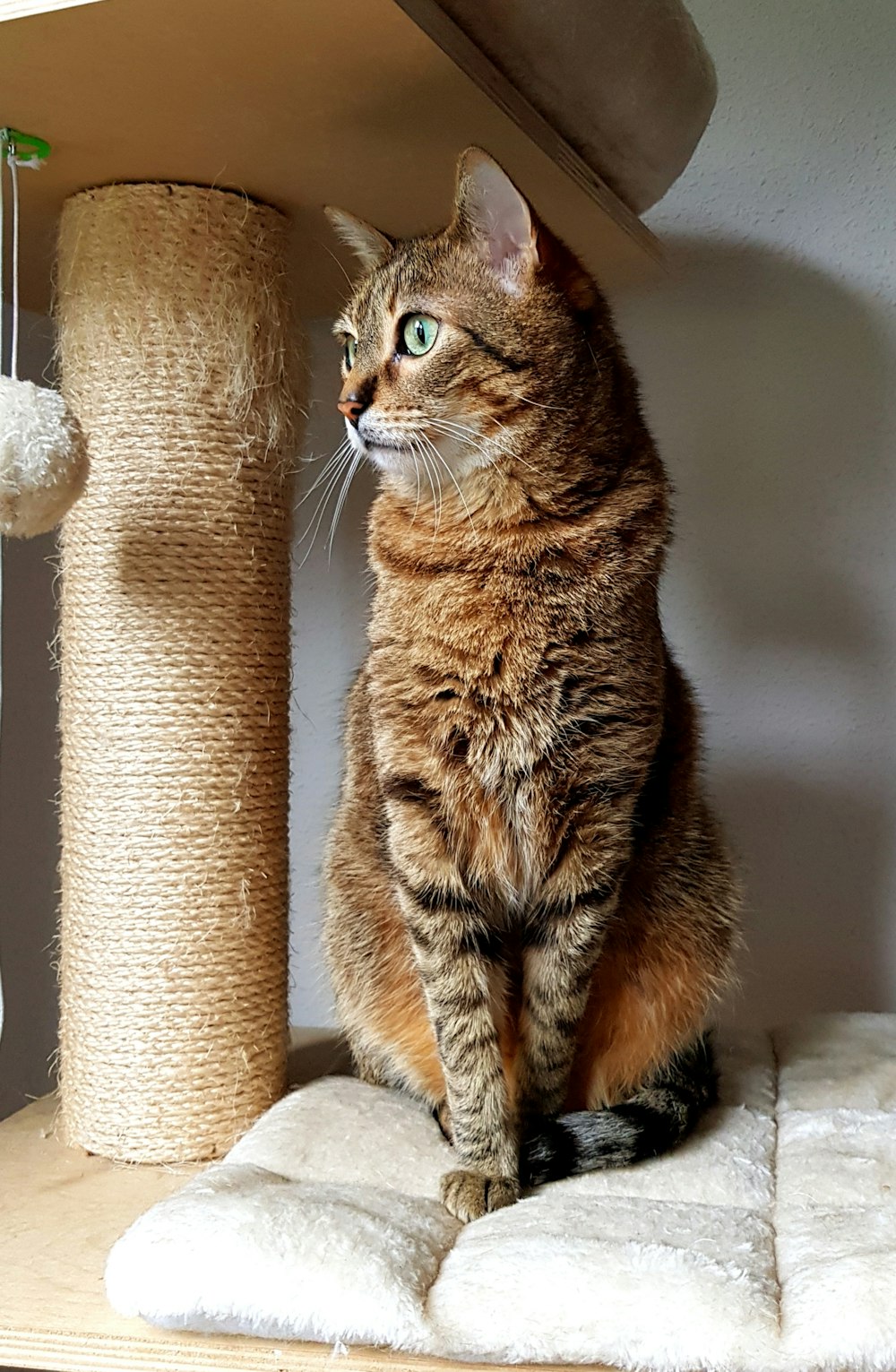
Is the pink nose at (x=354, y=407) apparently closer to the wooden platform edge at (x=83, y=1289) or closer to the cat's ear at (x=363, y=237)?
the cat's ear at (x=363, y=237)

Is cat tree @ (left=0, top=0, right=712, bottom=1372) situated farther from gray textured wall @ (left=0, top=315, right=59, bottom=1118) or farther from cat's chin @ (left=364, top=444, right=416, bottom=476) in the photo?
gray textured wall @ (left=0, top=315, right=59, bottom=1118)

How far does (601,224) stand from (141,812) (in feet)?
2.65

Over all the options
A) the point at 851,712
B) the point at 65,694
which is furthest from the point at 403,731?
the point at 851,712

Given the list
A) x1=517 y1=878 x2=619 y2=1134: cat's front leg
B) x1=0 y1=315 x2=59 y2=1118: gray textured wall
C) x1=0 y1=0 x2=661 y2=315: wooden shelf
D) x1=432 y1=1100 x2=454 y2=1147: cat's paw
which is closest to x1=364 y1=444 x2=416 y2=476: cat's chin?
x1=0 y1=0 x2=661 y2=315: wooden shelf

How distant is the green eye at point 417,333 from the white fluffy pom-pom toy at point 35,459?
0.30 meters

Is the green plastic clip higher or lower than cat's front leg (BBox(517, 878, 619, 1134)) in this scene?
higher

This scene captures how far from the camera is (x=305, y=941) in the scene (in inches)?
75.9

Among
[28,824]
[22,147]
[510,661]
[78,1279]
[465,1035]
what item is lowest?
[78,1279]

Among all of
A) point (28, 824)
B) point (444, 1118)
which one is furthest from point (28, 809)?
point (444, 1118)

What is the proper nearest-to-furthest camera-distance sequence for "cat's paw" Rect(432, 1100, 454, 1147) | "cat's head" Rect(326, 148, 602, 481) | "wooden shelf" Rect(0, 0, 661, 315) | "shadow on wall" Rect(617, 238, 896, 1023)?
"wooden shelf" Rect(0, 0, 661, 315) → "cat's head" Rect(326, 148, 602, 481) → "cat's paw" Rect(432, 1100, 454, 1147) → "shadow on wall" Rect(617, 238, 896, 1023)

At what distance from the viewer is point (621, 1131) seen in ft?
3.78

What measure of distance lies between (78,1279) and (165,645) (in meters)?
0.60

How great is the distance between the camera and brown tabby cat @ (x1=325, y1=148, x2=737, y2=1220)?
108cm

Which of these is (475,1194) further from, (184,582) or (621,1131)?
(184,582)
